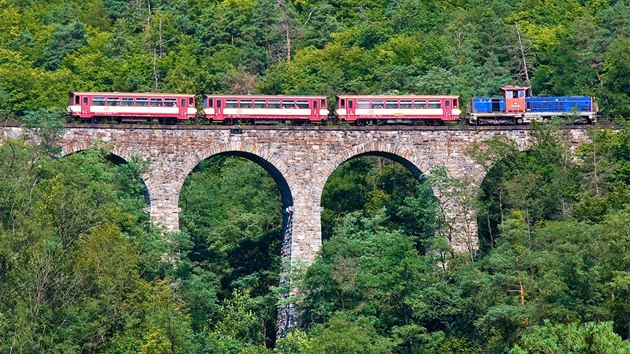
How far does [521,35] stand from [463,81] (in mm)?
12201

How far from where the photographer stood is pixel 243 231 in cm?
8206

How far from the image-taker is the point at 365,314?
67.6 meters

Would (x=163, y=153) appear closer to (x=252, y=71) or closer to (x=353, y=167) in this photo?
(x=353, y=167)

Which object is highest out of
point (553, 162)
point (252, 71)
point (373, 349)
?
point (252, 71)

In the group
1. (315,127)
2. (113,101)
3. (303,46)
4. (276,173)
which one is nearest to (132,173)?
(113,101)

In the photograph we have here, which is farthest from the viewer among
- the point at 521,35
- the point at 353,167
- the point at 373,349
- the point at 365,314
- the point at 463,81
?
the point at 521,35

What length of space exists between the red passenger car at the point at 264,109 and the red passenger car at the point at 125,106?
50.6 inches

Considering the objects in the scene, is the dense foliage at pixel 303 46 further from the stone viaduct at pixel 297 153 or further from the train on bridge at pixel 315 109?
the stone viaduct at pixel 297 153

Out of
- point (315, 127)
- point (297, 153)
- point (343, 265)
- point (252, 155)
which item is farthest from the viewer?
point (315, 127)

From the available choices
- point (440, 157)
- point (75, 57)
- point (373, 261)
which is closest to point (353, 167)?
point (440, 157)

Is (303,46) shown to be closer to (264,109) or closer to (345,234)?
(264,109)

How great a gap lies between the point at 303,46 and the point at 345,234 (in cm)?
4181

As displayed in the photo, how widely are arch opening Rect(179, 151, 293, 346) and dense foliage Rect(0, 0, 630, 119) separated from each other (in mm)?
11045

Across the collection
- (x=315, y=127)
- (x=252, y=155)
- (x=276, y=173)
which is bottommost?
(x=276, y=173)
